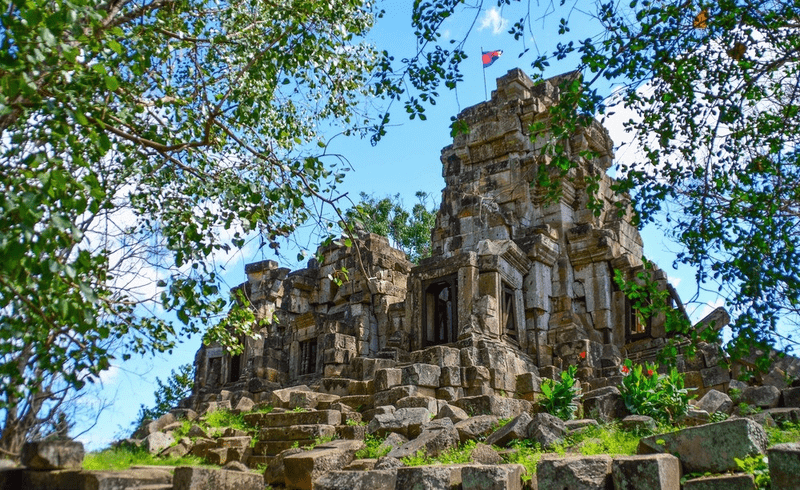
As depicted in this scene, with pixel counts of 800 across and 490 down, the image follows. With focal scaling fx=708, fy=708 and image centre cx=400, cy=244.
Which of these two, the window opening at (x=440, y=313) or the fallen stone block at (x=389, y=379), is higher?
the window opening at (x=440, y=313)

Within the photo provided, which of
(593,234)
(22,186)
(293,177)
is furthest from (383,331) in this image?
(22,186)

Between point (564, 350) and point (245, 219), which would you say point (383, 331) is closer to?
point (564, 350)

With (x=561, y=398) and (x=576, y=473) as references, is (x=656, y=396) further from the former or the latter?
(x=576, y=473)

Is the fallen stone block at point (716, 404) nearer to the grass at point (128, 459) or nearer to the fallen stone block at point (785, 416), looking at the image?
the fallen stone block at point (785, 416)

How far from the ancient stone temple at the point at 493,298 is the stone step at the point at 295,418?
0.88 meters

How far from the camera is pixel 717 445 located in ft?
17.2

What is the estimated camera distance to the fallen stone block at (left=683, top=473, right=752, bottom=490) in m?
4.80

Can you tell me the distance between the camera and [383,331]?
57.3ft

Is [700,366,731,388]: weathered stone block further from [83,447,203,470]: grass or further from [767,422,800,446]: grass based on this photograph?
[83,447,203,470]: grass

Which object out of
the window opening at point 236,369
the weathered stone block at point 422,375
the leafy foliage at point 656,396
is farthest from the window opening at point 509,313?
the window opening at point 236,369

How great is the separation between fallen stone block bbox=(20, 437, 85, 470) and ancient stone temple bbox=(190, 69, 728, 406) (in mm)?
4641

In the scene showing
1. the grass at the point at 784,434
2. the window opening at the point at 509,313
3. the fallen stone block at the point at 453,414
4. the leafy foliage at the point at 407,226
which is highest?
the leafy foliage at the point at 407,226

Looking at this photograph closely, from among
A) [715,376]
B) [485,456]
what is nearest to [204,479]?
[485,456]

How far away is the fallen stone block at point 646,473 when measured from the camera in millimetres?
4844
